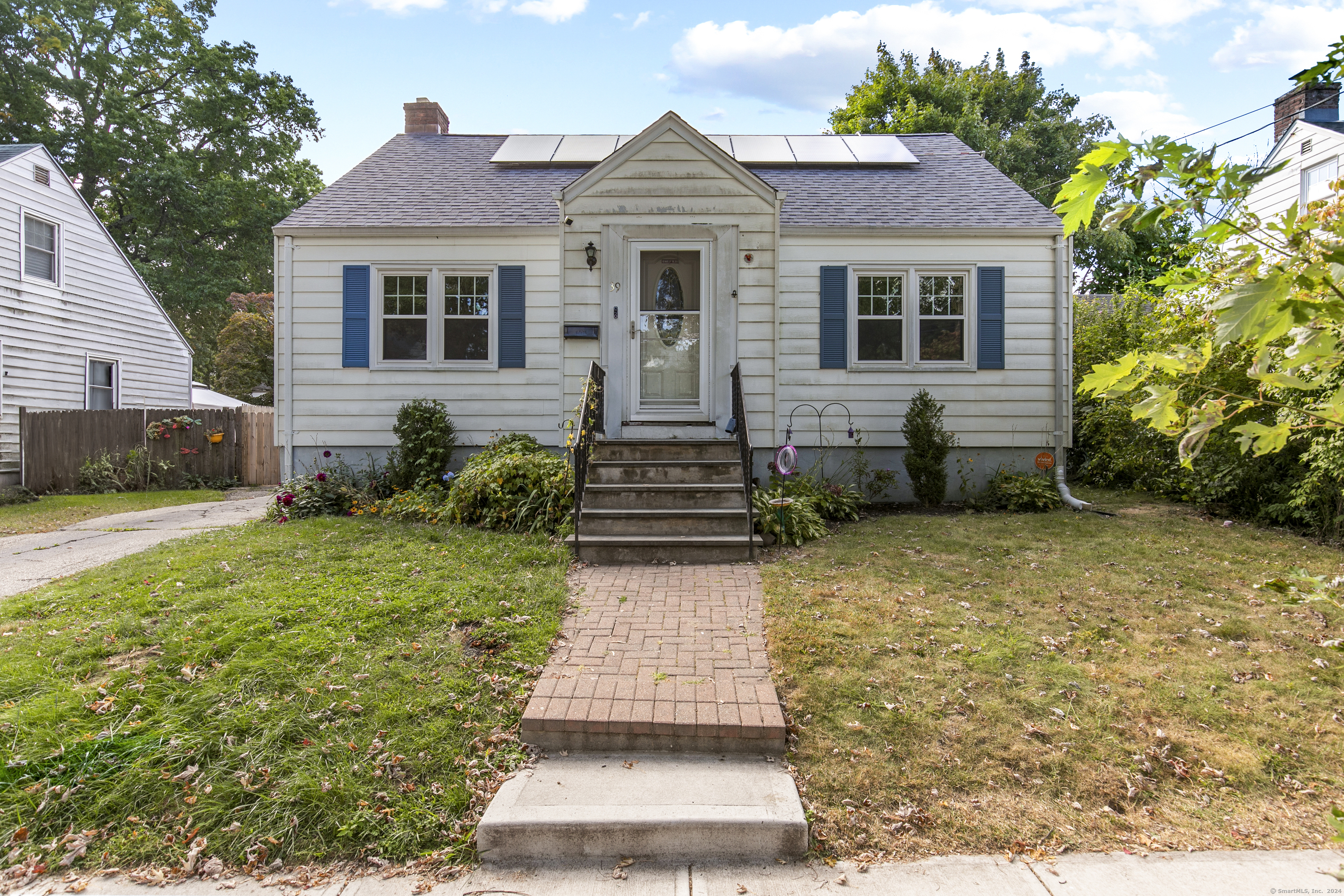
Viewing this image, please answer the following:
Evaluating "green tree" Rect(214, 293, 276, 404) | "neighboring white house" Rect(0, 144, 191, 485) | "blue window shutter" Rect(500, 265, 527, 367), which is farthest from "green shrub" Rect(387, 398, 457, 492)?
"green tree" Rect(214, 293, 276, 404)

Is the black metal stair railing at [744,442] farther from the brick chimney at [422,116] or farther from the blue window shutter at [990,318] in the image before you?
the brick chimney at [422,116]

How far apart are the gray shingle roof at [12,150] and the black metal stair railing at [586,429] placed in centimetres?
1190

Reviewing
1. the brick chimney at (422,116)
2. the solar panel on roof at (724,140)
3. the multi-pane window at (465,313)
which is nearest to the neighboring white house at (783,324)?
the multi-pane window at (465,313)

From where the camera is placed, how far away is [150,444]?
12.5 metres

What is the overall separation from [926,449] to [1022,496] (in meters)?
1.37

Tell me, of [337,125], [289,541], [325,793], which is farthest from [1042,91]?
[325,793]

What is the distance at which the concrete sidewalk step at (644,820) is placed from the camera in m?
2.57

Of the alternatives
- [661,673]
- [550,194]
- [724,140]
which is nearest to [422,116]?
[550,194]

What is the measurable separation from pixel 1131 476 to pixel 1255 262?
34.2 ft

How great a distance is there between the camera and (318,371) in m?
8.91

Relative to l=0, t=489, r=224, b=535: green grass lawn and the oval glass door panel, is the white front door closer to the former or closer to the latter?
the oval glass door panel

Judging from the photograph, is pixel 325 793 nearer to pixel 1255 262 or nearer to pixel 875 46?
pixel 1255 262

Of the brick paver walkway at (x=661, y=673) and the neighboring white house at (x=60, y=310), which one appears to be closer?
the brick paver walkway at (x=661, y=673)

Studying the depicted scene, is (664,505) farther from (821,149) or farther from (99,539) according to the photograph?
(821,149)
